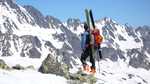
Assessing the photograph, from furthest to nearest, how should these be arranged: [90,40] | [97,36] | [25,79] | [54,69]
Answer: [54,69] → [90,40] → [97,36] → [25,79]

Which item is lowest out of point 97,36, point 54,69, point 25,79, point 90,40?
point 54,69

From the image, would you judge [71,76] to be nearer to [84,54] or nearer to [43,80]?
[84,54]

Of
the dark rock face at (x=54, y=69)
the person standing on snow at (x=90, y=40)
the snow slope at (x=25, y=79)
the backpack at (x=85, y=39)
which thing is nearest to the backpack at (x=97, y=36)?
the person standing on snow at (x=90, y=40)

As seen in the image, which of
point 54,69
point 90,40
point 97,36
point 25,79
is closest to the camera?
point 25,79

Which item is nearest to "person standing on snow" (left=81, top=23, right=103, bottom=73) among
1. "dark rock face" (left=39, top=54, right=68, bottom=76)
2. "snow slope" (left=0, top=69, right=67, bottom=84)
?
"dark rock face" (left=39, top=54, right=68, bottom=76)

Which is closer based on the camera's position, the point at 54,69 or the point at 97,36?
the point at 97,36

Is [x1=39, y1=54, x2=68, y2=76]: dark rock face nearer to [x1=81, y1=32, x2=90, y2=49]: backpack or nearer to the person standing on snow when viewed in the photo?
the person standing on snow

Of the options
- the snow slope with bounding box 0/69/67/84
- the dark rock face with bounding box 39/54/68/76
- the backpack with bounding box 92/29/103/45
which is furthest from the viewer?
the dark rock face with bounding box 39/54/68/76

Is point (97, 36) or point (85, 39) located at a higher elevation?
point (97, 36)

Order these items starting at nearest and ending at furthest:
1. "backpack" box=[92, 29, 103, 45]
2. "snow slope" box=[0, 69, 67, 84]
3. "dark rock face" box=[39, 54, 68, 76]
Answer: "snow slope" box=[0, 69, 67, 84] < "backpack" box=[92, 29, 103, 45] < "dark rock face" box=[39, 54, 68, 76]

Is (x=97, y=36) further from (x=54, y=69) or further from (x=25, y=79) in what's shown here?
(x=54, y=69)

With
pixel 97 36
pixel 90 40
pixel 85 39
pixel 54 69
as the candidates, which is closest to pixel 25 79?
pixel 85 39

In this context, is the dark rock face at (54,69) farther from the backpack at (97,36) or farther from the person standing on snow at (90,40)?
the backpack at (97,36)

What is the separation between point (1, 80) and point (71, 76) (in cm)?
877
